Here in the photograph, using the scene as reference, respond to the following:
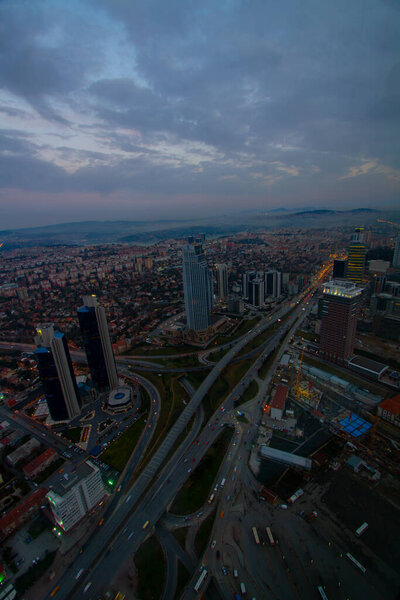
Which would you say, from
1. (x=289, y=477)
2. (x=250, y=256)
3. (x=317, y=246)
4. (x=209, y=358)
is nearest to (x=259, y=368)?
(x=209, y=358)

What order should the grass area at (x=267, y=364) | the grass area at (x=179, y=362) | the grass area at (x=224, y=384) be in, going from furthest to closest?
the grass area at (x=179, y=362)
the grass area at (x=267, y=364)
the grass area at (x=224, y=384)

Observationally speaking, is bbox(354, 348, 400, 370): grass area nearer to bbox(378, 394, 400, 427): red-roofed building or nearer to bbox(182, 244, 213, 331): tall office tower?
bbox(378, 394, 400, 427): red-roofed building

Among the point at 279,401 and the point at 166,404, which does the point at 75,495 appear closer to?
the point at 166,404

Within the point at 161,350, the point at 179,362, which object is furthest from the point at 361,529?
the point at 161,350

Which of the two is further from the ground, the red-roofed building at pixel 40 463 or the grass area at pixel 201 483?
the red-roofed building at pixel 40 463

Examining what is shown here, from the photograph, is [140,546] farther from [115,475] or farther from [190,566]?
[115,475]

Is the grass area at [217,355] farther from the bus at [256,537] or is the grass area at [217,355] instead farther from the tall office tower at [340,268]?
the tall office tower at [340,268]

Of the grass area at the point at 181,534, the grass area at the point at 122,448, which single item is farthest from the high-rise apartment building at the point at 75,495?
the grass area at the point at 181,534
